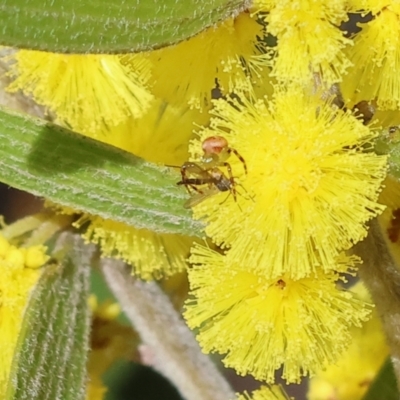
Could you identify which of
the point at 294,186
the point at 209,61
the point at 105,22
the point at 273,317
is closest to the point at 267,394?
the point at 273,317

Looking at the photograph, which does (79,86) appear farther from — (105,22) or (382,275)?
(382,275)

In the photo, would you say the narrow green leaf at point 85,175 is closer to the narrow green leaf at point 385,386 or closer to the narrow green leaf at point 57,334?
the narrow green leaf at point 57,334

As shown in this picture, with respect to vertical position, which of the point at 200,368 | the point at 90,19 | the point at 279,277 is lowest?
the point at 200,368

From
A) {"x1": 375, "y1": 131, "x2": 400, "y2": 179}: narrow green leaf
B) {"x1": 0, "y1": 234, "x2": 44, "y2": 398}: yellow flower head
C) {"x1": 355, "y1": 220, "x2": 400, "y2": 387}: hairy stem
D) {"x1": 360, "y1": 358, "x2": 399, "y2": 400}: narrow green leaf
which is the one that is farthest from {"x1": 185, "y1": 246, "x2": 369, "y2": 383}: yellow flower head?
{"x1": 0, "y1": 234, "x2": 44, "y2": 398}: yellow flower head

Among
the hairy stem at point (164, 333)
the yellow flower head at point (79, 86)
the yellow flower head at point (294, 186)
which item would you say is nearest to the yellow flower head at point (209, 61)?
the yellow flower head at point (294, 186)

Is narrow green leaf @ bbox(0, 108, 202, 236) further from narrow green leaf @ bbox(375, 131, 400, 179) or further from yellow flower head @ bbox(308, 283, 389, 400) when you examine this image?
yellow flower head @ bbox(308, 283, 389, 400)

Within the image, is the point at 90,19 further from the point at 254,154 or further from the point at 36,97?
the point at 36,97

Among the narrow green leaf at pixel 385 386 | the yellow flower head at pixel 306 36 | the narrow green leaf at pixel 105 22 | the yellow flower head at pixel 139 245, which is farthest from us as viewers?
the yellow flower head at pixel 139 245

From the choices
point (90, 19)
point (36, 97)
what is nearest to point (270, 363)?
point (90, 19)

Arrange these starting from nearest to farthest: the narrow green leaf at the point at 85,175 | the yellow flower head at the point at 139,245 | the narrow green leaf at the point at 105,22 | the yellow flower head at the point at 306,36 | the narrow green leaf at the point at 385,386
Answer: the narrow green leaf at the point at 105,22, the yellow flower head at the point at 306,36, the narrow green leaf at the point at 85,175, the narrow green leaf at the point at 385,386, the yellow flower head at the point at 139,245
